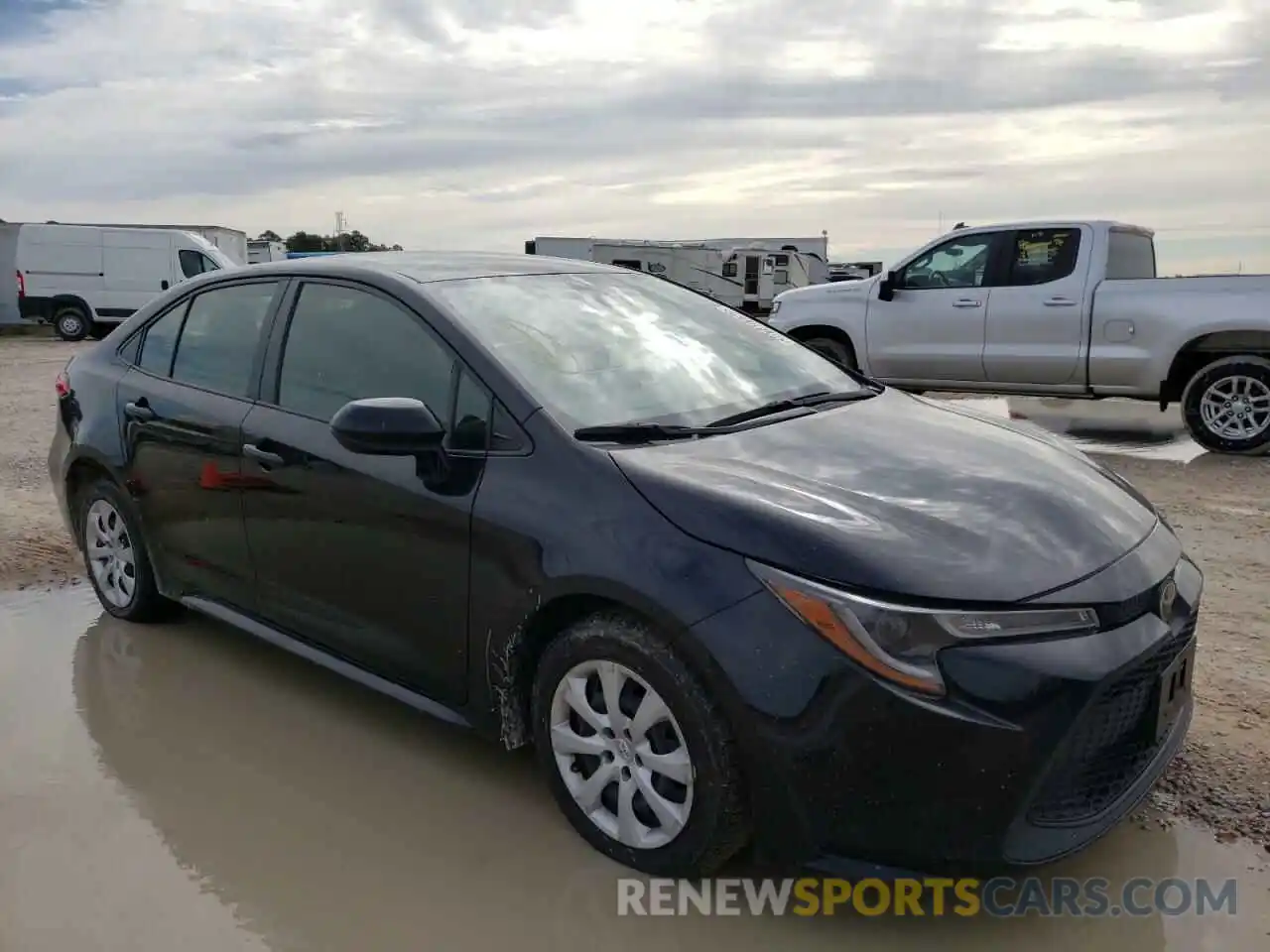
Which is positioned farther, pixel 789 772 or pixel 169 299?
pixel 169 299

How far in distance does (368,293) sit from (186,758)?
1.62 metres

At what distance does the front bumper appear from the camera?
2.22 m

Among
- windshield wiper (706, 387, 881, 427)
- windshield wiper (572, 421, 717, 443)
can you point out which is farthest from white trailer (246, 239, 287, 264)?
windshield wiper (572, 421, 717, 443)

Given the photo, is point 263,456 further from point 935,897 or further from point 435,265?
point 935,897

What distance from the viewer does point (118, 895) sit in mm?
2699

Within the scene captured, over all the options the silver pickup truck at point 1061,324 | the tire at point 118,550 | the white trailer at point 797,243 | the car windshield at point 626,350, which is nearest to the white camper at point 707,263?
the white trailer at point 797,243

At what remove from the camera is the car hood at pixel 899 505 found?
235 cm

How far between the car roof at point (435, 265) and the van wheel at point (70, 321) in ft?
72.7

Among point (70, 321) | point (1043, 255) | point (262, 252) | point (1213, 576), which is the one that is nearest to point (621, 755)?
point (1213, 576)

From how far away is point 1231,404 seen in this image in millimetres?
8047

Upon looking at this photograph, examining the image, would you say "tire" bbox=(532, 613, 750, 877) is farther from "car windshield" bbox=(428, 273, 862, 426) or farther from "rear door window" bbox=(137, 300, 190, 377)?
"rear door window" bbox=(137, 300, 190, 377)

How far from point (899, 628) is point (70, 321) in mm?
24981

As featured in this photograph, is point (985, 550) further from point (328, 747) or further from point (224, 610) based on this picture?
point (224, 610)

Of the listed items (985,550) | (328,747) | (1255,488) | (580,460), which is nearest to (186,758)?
(328,747)
